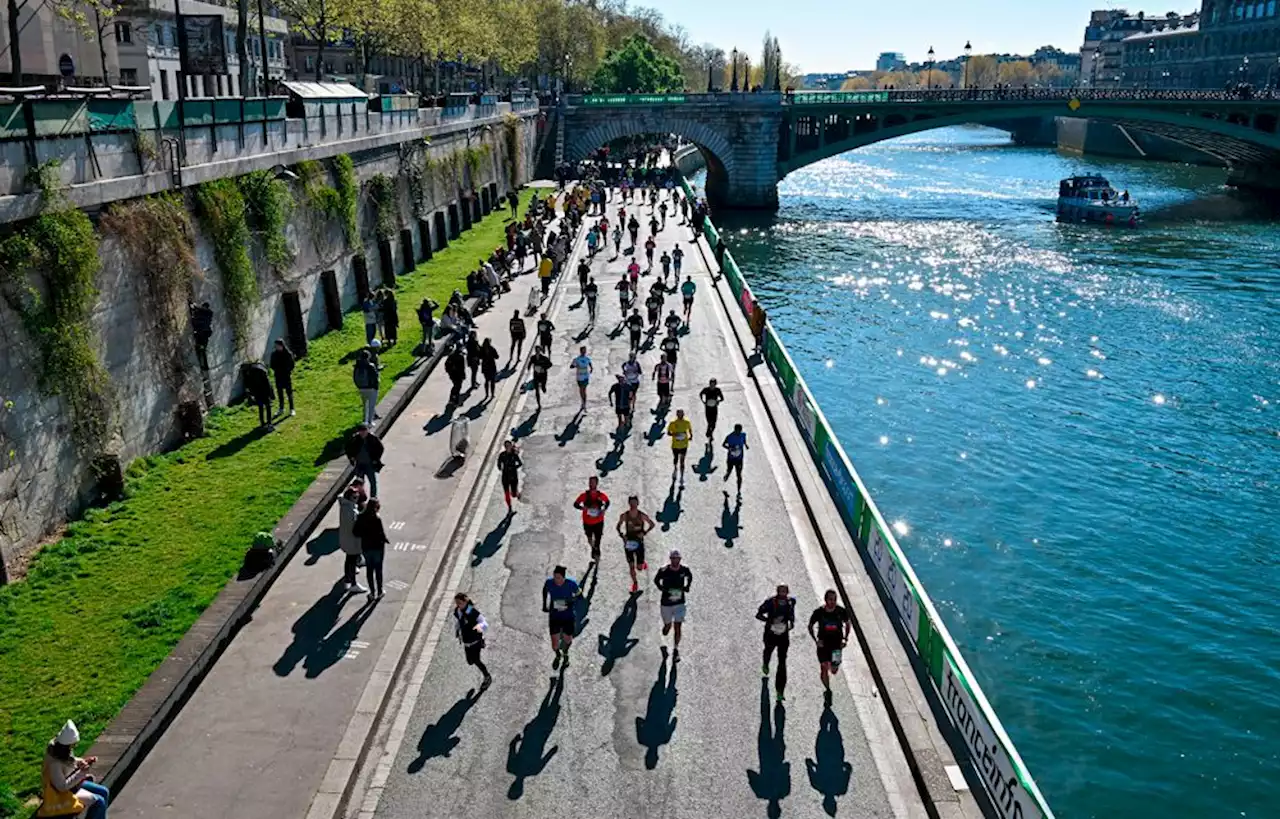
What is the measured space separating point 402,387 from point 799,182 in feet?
304

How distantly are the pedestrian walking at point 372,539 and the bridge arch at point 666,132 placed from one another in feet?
228

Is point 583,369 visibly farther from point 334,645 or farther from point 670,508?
point 334,645

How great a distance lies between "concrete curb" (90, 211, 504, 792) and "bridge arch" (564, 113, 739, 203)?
213 ft

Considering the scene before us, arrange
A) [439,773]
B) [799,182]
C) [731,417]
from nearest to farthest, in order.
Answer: [439,773] → [731,417] → [799,182]

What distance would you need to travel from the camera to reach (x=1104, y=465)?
1132 inches

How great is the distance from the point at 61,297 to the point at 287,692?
27.8ft

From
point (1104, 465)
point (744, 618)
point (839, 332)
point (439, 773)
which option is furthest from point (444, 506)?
point (839, 332)

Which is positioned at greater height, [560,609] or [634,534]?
[634,534]

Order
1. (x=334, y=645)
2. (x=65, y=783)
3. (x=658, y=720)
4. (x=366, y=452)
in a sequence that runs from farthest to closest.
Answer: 1. (x=366, y=452)
2. (x=334, y=645)
3. (x=658, y=720)
4. (x=65, y=783)

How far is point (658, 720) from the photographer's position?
522 inches

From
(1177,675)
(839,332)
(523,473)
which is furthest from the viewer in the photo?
(839,332)

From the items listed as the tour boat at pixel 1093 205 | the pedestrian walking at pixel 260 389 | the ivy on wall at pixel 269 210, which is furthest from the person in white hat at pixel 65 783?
the tour boat at pixel 1093 205

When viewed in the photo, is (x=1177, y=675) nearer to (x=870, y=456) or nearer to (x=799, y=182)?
(x=870, y=456)

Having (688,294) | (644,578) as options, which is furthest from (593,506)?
(688,294)
